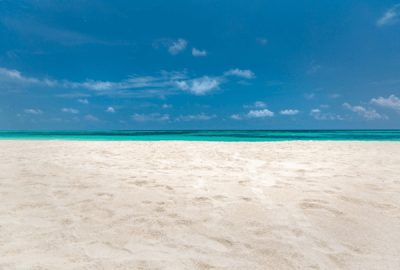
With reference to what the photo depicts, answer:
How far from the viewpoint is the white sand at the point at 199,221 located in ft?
6.23

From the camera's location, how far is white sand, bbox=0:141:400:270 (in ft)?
6.23

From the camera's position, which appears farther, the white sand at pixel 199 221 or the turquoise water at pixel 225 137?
the turquoise water at pixel 225 137

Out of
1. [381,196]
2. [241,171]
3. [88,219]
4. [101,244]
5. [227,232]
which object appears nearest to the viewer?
[101,244]

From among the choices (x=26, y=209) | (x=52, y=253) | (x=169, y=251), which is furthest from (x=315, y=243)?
(x=26, y=209)

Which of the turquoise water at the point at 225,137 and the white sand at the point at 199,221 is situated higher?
the turquoise water at the point at 225,137

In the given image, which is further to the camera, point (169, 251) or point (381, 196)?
point (381, 196)

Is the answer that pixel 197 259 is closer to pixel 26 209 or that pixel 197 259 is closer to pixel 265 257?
pixel 265 257

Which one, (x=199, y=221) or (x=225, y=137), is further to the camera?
(x=225, y=137)

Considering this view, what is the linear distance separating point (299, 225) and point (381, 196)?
5.70ft

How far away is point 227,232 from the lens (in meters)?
2.32

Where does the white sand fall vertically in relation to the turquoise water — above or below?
below

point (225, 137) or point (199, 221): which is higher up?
point (225, 137)

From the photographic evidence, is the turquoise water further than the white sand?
Yes

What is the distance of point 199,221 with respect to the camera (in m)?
2.56
